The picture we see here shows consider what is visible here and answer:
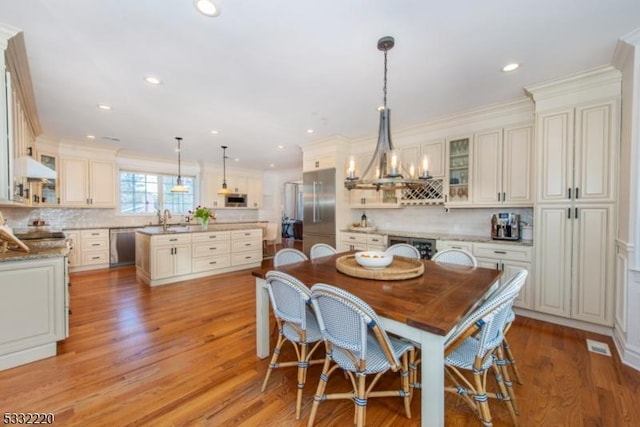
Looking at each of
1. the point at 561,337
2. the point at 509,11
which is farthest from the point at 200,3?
the point at 561,337

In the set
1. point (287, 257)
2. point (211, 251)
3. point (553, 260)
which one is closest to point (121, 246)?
point (211, 251)

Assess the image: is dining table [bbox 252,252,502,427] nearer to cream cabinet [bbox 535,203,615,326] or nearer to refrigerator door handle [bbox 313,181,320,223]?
cream cabinet [bbox 535,203,615,326]

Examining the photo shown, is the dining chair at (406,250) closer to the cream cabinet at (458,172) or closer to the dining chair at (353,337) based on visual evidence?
the cream cabinet at (458,172)

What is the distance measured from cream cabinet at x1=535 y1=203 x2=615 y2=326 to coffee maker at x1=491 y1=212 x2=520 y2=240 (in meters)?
0.37

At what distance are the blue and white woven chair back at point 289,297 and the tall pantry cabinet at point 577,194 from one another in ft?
9.50

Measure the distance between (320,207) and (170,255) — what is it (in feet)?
9.00

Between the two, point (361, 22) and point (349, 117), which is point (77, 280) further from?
point (361, 22)

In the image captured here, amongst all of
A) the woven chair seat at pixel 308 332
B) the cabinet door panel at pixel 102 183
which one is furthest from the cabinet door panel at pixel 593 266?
the cabinet door panel at pixel 102 183

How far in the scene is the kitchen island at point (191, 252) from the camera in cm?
446

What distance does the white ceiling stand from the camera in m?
1.82

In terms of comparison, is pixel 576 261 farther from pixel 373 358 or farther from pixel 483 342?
pixel 373 358

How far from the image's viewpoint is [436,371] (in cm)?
128

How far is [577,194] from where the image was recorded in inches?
110

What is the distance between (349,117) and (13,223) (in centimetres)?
603
